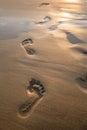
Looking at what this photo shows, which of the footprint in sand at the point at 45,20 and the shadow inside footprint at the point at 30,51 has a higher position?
the shadow inside footprint at the point at 30,51

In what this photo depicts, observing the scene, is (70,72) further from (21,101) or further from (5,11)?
(5,11)

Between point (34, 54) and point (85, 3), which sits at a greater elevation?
point (34, 54)

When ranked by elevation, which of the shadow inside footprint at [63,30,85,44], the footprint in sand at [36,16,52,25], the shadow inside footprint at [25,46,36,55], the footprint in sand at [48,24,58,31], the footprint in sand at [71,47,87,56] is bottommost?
the footprint in sand at [36,16,52,25]

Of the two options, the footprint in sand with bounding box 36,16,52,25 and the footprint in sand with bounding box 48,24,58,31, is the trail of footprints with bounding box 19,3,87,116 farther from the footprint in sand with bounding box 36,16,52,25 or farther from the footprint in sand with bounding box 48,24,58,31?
the footprint in sand with bounding box 36,16,52,25

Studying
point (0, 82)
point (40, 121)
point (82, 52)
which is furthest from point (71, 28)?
point (40, 121)

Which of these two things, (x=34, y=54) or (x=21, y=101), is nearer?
(x=21, y=101)

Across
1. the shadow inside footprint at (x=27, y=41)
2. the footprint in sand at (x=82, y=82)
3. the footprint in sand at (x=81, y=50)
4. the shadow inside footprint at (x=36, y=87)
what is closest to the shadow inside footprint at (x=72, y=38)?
the footprint in sand at (x=81, y=50)

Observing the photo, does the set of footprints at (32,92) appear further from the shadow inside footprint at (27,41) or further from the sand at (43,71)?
the shadow inside footprint at (27,41)

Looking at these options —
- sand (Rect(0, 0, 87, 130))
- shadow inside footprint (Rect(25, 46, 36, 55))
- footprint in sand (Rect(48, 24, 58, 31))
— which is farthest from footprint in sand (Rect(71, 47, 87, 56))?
footprint in sand (Rect(48, 24, 58, 31))

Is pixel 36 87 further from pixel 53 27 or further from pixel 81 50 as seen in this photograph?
pixel 53 27
